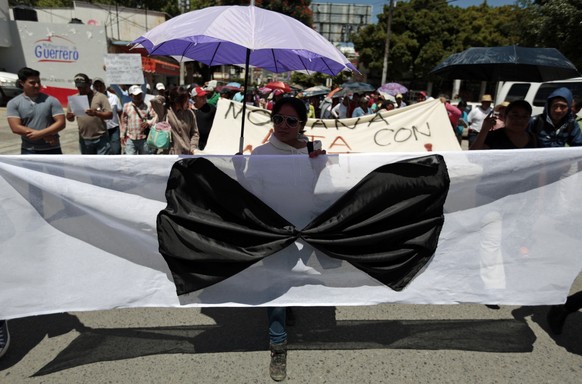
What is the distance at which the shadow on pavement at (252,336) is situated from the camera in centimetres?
278

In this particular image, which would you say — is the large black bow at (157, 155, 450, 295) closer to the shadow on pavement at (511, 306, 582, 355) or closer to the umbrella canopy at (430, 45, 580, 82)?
the shadow on pavement at (511, 306, 582, 355)

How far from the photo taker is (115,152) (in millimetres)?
6910

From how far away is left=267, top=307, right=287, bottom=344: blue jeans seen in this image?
2.61 m

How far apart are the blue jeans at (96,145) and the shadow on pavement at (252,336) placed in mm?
3592

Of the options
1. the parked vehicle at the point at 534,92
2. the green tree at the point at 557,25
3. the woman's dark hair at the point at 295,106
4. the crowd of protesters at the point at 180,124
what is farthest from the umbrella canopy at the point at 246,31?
the green tree at the point at 557,25

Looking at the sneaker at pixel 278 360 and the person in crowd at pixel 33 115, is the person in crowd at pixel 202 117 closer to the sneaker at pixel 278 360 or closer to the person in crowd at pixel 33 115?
the person in crowd at pixel 33 115

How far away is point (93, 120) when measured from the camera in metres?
5.96

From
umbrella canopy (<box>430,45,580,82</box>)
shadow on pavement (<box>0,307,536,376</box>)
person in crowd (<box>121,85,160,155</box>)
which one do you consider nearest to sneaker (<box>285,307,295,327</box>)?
shadow on pavement (<box>0,307,536,376</box>)

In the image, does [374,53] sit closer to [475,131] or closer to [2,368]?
[475,131]

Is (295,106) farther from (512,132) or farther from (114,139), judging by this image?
(114,139)

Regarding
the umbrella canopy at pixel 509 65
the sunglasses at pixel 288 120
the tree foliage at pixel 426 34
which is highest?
the tree foliage at pixel 426 34

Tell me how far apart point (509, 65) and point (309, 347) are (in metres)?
4.07

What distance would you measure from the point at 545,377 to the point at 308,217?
1861mm

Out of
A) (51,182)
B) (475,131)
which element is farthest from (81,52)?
(51,182)
